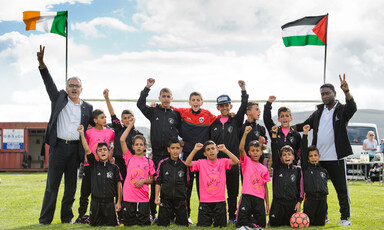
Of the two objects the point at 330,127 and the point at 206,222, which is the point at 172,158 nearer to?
the point at 206,222

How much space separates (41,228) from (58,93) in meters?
2.18

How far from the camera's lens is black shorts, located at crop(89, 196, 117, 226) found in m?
6.22

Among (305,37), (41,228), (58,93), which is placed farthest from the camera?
(305,37)

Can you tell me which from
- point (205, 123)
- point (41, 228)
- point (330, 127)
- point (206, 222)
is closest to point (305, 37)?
point (330, 127)

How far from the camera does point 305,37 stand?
985 cm

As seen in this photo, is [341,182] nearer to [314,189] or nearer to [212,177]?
[314,189]

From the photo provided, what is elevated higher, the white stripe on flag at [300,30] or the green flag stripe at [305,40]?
the white stripe on flag at [300,30]

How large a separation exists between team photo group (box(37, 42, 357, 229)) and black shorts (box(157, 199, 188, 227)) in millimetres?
16

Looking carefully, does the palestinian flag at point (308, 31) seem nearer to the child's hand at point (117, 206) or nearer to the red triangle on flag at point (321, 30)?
the red triangle on flag at point (321, 30)

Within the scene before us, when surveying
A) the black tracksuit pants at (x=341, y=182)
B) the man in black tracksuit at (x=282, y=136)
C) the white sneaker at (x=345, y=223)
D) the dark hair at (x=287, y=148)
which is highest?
the man in black tracksuit at (x=282, y=136)

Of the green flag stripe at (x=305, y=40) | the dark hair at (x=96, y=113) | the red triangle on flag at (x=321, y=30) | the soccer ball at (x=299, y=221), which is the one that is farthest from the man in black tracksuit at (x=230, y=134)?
the red triangle on flag at (x=321, y=30)

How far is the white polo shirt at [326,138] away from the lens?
6566mm

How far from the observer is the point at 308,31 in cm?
984

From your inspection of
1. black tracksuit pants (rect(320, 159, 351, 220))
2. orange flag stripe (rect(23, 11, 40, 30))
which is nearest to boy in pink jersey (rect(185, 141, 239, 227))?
black tracksuit pants (rect(320, 159, 351, 220))
